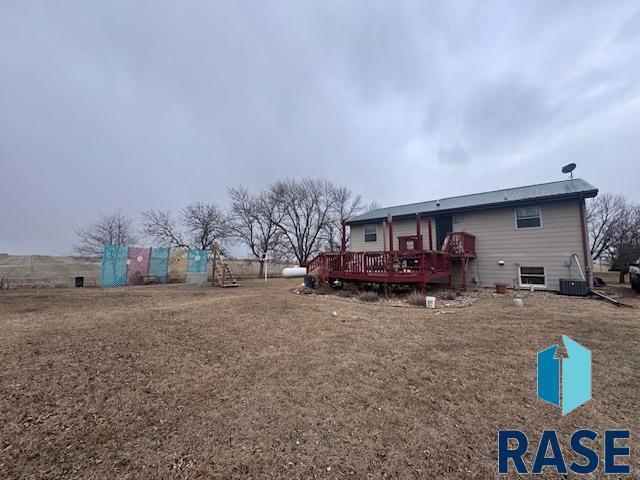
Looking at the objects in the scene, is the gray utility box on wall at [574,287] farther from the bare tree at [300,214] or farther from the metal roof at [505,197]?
the bare tree at [300,214]

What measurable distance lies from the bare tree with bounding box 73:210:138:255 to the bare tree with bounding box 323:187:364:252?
19.4m

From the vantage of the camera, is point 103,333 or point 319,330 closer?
point 103,333

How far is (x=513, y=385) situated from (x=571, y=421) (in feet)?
2.00

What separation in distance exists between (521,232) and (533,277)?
1.85 metres

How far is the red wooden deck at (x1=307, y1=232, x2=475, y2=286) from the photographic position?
8.39 metres

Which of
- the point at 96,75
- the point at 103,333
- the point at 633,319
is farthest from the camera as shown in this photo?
the point at 96,75

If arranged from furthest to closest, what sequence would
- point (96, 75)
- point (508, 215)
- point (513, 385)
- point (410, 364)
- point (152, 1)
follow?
point (96, 75) < point (508, 215) < point (152, 1) < point (410, 364) < point (513, 385)

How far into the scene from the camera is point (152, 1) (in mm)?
8914

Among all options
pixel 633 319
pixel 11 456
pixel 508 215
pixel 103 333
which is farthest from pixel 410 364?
pixel 508 215

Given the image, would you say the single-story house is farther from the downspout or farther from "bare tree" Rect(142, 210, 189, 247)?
"bare tree" Rect(142, 210, 189, 247)

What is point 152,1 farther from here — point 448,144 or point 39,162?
point 448,144

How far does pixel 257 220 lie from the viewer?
27.4 metres

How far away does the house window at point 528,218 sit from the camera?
9.97 metres

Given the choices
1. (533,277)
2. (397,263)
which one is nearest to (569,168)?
(533,277)
